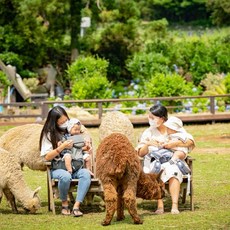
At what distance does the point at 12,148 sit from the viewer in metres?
13.4

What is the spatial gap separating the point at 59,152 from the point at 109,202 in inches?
53.1

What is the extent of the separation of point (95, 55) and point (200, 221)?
28.5m

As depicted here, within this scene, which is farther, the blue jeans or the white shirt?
the white shirt

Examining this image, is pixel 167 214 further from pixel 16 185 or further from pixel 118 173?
pixel 16 185

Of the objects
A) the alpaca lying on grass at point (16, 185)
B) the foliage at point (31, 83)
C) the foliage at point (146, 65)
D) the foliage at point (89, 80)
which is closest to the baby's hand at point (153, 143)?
the alpaca lying on grass at point (16, 185)

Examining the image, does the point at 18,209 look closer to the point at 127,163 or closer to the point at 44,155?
the point at 44,155

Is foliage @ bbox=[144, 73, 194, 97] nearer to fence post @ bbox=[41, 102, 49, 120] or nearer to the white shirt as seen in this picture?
fence post @ bbox=[41, 102, 49, 120]

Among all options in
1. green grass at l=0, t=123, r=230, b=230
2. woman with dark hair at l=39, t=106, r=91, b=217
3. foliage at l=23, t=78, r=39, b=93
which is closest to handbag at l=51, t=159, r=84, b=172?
woman with dark hair at l=39, t=106, r=91, b=217

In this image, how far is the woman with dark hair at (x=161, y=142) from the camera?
1186 centimetres

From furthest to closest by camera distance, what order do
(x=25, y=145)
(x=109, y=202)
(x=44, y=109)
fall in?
(x=44, y=109) → (x=25, y=145) → (x=109, y=202)

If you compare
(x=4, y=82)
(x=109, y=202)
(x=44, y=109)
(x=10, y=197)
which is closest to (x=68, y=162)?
(x=10, y=197)

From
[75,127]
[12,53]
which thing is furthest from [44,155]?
[12,53]

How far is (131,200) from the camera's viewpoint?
1098 cm

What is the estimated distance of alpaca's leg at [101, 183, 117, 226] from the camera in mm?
10922
